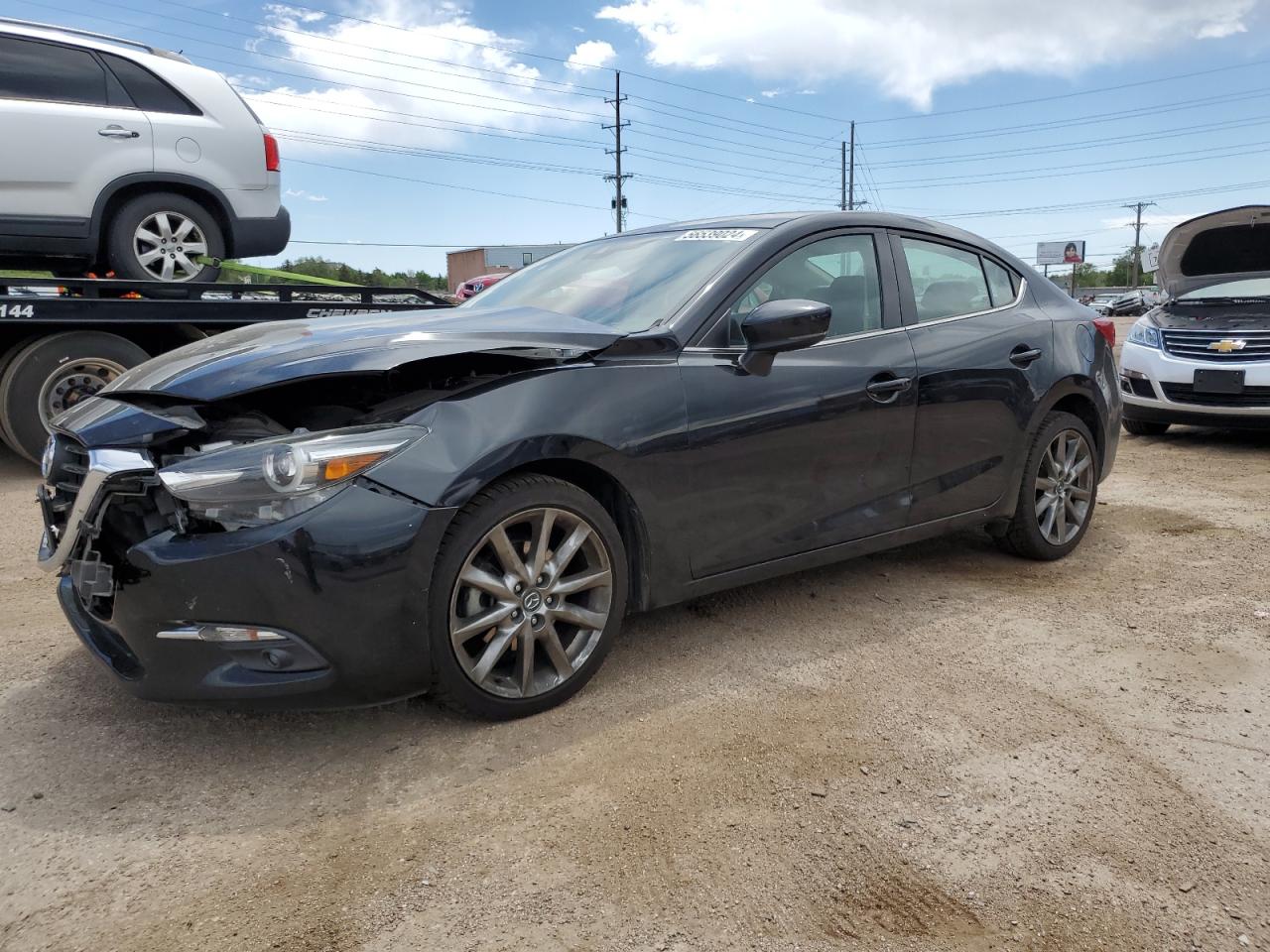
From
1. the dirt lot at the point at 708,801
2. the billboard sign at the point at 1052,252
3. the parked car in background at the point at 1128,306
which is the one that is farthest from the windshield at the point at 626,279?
the billboard sign at the point at 1052,252

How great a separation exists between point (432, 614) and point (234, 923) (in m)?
0.90

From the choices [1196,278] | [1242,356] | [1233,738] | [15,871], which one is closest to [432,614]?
[15,871]

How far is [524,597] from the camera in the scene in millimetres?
2854

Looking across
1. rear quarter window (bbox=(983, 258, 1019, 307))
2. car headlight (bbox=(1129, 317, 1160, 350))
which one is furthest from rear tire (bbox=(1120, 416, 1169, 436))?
rear quarter window (bbox=(983, 258, 1019, 307))

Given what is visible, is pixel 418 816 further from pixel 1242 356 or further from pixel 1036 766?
pixel 1242 356

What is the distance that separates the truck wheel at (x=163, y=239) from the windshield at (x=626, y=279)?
12.3 feet

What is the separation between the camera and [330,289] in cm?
711

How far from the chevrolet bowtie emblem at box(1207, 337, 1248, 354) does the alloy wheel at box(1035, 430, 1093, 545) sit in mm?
3791

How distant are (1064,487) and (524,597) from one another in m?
3.01

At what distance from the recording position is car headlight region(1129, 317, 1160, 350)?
818 cm

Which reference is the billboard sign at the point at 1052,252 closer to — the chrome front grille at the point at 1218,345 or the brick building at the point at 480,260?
the brick building at the point at 480,260

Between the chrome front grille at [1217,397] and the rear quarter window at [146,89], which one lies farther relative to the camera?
the chrome front grille at [1217,397]

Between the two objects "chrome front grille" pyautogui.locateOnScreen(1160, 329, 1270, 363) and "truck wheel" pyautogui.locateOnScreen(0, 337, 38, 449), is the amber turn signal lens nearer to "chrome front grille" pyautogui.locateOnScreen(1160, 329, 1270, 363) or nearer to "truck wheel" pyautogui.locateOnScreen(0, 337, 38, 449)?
"truck wheel" pyautogui.locateOnScreen(0, 337, 38, 449)

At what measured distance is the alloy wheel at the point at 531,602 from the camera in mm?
2771
